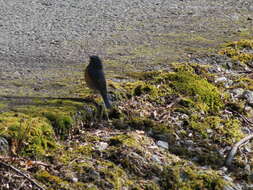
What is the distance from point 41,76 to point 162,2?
324cm

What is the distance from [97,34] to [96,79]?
2.02m

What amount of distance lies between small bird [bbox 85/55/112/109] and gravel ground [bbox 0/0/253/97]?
0.78 feet

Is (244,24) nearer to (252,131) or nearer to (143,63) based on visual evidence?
(143,63)

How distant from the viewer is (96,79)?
404 centimetres

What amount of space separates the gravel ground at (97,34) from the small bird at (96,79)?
0.24 meters

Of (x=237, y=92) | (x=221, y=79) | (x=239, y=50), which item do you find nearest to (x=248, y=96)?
(x=237, y=92)

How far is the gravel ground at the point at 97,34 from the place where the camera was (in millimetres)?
4809

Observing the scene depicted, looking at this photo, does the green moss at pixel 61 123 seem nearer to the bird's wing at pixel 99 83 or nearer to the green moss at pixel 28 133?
the green moss at pixel 28 133

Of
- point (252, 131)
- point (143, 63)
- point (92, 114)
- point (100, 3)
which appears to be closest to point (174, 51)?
point (143, 63)

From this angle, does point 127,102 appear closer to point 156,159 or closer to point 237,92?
point 156,159

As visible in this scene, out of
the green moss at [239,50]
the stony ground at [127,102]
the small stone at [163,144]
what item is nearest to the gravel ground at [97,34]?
the stony ground at [127,102]

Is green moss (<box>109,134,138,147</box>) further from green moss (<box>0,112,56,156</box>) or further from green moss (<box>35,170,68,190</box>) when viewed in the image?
green moss (<box>35,170,68,190</box>)

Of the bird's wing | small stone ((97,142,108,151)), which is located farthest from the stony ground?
the bird's wing

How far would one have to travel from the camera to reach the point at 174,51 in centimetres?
545
